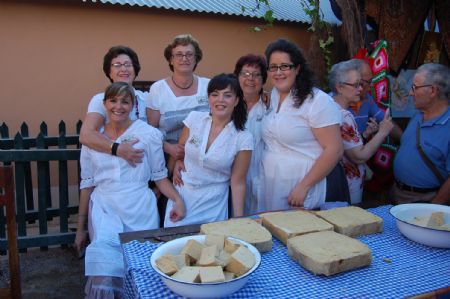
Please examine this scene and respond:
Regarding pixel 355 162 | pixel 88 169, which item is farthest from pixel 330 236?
pixel 88 169

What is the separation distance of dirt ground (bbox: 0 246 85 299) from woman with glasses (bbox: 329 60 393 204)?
2.62 m

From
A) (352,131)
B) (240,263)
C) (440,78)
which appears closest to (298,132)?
(352,131)

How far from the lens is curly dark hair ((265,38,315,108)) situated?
107 inches

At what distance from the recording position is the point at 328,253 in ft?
5.71

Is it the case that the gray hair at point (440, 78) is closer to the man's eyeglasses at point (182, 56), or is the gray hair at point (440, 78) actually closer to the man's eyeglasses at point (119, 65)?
the man's eyeglasses at point (182, 56)

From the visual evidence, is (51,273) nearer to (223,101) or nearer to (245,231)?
(223,101)

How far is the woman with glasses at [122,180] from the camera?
2787 mm

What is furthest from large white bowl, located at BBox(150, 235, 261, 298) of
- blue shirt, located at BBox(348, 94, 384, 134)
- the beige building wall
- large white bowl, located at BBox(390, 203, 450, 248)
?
the beige building wall

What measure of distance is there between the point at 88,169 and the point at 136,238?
1124 mm

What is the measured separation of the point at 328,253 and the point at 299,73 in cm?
142

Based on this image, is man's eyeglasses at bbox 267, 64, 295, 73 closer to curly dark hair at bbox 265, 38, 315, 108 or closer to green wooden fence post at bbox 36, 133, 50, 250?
curly dark hair at bbox 265, 38, 315, 108

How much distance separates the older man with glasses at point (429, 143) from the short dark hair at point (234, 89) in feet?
4.56

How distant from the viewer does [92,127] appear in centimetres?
296

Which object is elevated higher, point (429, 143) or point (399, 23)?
point (399, 23)
